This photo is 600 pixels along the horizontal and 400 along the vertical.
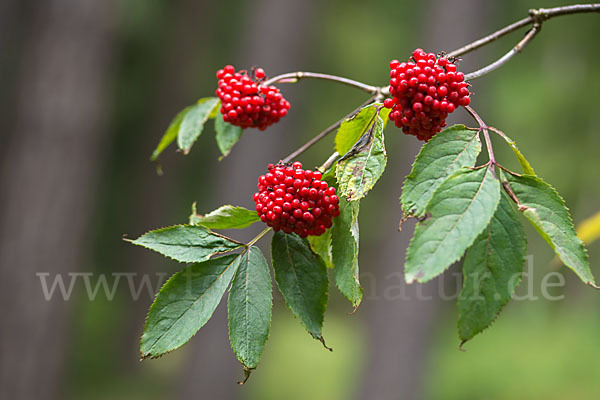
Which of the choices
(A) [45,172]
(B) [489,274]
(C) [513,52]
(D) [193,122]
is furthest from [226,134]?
(A) [45,172]

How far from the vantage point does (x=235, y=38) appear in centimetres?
1130

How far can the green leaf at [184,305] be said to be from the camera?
1052 millimetres

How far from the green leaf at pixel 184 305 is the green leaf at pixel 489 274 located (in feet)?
1.51

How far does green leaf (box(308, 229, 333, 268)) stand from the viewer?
118cm

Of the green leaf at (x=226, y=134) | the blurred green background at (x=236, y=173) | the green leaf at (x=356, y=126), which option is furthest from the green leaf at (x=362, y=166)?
the blurred green background at (x=236, y=173)

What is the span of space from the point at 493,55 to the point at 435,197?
8001 millimetres

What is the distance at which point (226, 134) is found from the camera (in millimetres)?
1577

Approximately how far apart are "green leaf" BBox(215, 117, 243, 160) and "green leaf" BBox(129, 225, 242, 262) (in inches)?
16.9

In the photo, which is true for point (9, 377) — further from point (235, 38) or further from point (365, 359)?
point (235, 38)

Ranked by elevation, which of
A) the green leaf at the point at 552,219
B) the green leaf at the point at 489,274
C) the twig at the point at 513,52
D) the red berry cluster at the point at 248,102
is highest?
the twig at the point at 513,52

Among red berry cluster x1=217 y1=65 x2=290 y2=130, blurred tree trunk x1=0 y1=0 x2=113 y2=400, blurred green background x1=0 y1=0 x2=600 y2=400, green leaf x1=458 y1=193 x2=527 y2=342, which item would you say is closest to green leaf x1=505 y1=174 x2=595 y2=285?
green leaf x1=458 y1=193 x2=527 y2=342

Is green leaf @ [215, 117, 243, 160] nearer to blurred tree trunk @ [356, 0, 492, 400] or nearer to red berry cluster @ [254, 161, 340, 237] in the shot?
red berry cluster @ [254, 161, 340, 237]

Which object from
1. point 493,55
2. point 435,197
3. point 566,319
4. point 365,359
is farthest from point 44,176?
point 566,319

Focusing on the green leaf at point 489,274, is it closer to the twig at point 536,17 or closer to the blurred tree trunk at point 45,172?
the twig at point 536,17
